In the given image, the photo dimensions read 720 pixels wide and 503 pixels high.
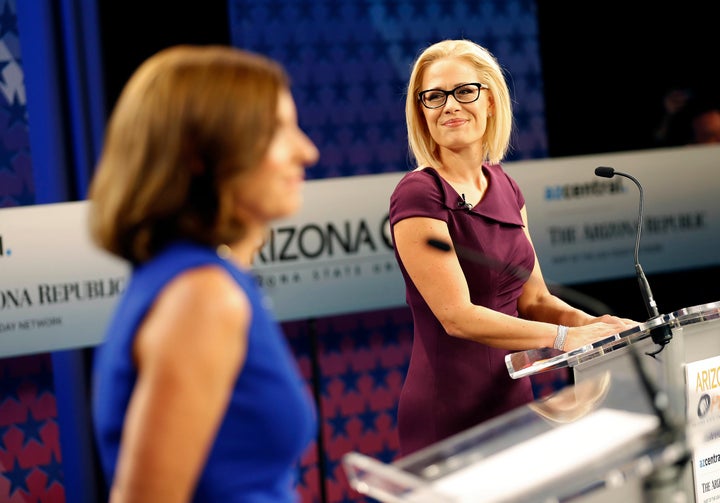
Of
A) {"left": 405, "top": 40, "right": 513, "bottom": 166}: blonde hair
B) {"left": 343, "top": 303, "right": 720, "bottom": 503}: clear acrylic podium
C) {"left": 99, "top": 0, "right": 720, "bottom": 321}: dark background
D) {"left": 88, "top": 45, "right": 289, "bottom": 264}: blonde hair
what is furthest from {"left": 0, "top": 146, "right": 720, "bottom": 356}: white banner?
{"left": 88, "top": 45, "right": 289, "bottom": 264}: blonde hair

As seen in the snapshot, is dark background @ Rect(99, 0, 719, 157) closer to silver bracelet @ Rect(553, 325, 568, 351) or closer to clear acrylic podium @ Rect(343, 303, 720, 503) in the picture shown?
silver bracelet @ Rect(553, 325, 568, 351)

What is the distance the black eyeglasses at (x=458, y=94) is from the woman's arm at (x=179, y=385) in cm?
142

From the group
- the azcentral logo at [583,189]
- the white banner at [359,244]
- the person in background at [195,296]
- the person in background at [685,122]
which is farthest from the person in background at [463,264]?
the person in background at [685,122]

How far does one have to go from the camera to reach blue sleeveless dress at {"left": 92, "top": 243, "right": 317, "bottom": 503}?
1047 millimetres

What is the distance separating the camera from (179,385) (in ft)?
3.21

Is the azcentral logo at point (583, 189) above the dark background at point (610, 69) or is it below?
below

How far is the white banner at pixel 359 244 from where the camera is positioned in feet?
11.3

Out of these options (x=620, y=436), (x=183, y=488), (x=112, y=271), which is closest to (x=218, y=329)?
(x=183, y=488)

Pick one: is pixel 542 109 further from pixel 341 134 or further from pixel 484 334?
pixel 484 334

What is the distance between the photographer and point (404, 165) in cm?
437

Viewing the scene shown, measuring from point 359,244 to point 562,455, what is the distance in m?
2.57

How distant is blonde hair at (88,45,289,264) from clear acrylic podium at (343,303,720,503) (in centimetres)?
42

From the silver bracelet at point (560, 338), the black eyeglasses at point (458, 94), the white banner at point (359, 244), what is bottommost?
the white banner at point (359, 244)

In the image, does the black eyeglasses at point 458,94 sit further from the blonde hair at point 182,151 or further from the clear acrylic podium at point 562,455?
the blonde hair at point 182,151
